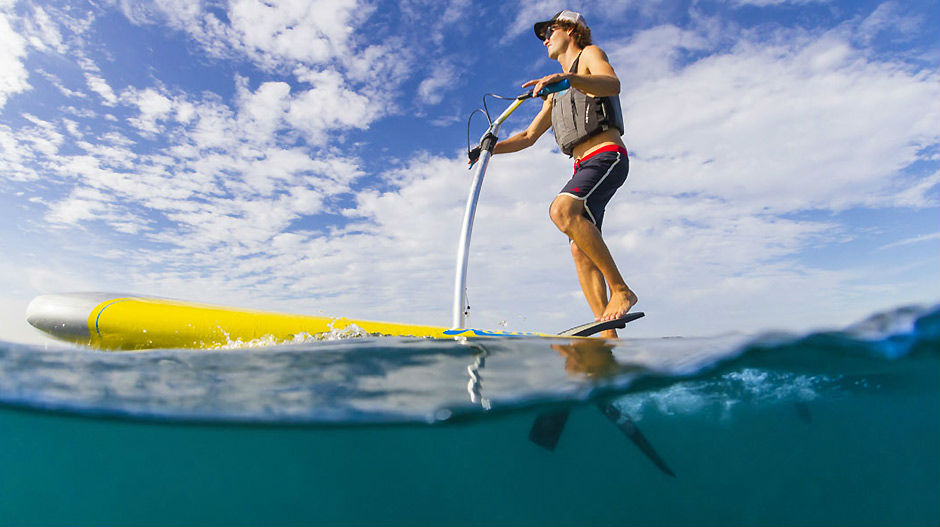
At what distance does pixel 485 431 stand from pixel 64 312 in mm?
4197

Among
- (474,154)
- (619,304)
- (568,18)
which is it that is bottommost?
(619,304)

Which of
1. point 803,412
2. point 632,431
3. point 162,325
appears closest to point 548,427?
point 632,431

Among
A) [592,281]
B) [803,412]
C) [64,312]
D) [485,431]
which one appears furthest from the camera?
[803,412]

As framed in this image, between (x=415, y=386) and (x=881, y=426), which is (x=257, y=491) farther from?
(x=881, y=426)

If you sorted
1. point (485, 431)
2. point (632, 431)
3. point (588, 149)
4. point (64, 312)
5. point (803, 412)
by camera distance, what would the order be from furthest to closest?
1. point (632, 431)
2. point (803, 412)
3. point (485, 431)
4. point (64, 312)
5. point (588, 149)

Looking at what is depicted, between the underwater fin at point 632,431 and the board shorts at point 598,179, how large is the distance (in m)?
1.72

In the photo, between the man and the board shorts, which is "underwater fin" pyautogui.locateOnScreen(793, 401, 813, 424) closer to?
the man

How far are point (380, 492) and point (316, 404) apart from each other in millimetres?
2955

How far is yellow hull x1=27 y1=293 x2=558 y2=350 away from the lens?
13.1ft

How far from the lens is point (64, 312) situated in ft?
13.6

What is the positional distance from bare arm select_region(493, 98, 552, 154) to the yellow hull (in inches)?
83.9

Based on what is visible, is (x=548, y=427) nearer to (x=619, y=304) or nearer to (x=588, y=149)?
(x=619, y=304)

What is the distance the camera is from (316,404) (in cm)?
336

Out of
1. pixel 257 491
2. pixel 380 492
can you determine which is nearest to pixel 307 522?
pixel 257 491
